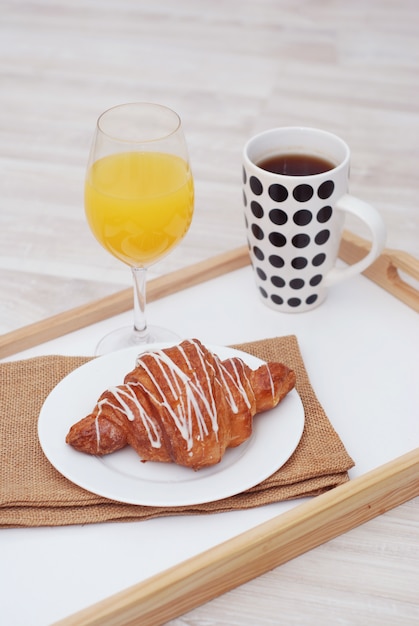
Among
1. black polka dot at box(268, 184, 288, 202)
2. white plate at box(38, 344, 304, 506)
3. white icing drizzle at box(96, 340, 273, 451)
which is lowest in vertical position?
white plate at box(38, 344, 304, 506)

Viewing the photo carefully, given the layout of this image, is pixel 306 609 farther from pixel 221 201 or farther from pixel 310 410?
pixel 221 201

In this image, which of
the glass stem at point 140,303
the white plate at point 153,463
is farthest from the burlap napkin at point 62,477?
the glass stem at point 140,303

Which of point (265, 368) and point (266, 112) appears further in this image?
point (266, 112)

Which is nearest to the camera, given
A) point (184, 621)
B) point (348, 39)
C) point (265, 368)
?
point (184, 621)

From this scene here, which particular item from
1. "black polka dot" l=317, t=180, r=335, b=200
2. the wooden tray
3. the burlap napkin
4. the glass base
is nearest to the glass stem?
the glass base

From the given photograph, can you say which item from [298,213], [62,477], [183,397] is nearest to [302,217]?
[298,213]

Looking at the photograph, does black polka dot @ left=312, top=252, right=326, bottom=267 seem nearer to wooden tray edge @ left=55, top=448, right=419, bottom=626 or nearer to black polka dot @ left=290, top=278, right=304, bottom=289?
black polka dot @ left=290, top=278, right=304, bottom=289

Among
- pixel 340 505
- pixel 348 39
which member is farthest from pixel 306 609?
pixel 348 39
